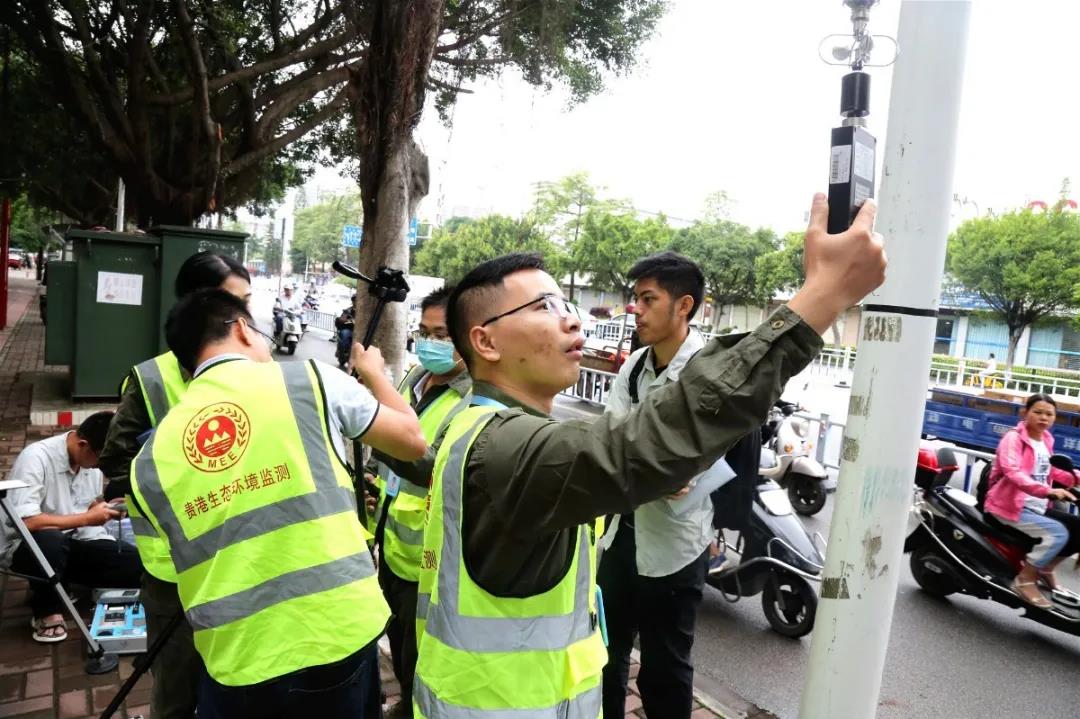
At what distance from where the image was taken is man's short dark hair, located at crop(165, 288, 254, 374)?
209cm

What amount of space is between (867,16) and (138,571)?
405cm

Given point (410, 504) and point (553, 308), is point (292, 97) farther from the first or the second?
point (553, 308)

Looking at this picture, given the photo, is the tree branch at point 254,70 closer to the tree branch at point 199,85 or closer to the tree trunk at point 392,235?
the tree branch at point 199,85

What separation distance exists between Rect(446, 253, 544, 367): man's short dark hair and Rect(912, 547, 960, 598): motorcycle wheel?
455 centimetres

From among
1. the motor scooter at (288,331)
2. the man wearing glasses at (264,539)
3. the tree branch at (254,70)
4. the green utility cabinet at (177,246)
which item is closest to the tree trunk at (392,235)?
the man wearing glasses at (264,539)

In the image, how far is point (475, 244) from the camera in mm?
41969

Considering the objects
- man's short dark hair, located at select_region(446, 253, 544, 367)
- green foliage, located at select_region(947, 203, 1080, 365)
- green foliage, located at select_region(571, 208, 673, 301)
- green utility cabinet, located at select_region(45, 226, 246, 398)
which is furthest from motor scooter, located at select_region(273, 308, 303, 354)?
green foliage, located at select_region(947, 203, 1080, 365)

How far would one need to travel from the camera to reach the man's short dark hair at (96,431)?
3686 mm

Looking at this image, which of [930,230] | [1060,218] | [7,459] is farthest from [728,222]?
[930,230]

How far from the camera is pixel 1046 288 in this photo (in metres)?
23.8

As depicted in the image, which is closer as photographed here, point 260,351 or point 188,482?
point 188,482

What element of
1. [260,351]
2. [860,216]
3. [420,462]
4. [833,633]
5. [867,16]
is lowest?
[833,633]

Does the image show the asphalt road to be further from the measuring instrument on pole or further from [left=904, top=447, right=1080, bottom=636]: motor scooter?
the measuring instrument on pole

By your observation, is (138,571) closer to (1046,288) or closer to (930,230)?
(930,230)
